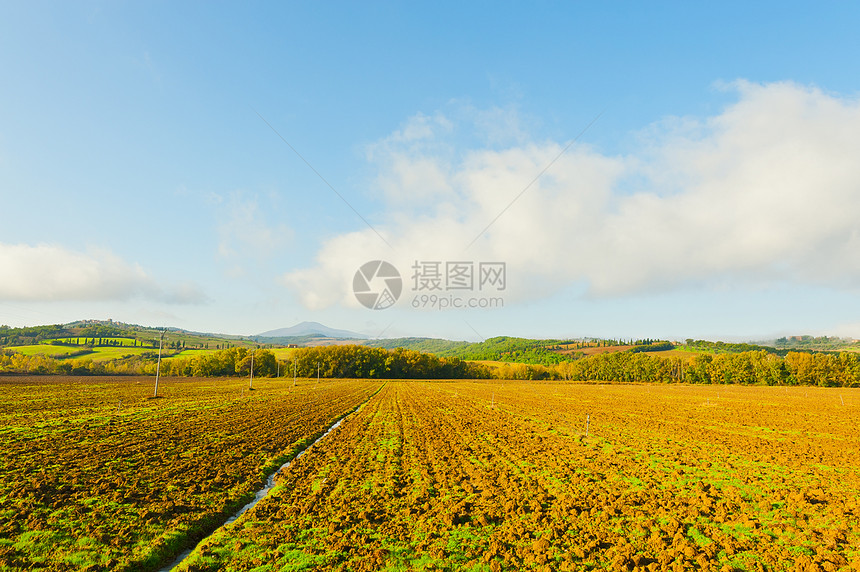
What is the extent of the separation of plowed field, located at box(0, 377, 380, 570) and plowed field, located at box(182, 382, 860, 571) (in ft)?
3.89

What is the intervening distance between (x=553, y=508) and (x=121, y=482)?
11.9 m

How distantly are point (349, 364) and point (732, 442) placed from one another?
361ft

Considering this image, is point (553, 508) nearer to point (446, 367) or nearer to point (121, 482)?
point (121, 482)

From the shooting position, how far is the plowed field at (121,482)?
25.4 feet

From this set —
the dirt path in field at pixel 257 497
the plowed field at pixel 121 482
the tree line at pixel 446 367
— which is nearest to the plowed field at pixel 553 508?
the dirt path in field at pixel 257 497

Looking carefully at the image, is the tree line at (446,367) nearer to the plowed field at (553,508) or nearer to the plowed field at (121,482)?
the plowed field at (121,482)

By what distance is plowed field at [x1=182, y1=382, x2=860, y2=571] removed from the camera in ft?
24.7

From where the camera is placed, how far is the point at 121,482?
38.2 feet

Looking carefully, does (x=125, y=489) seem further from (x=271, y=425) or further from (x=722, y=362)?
(x=722, y=362)

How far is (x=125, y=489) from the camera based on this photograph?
1109 centimetres

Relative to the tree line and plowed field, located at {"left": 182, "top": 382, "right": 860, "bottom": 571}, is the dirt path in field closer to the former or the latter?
plowed field, located at {"left": 182, "top": 382, "right": 860, "bottom": 571}

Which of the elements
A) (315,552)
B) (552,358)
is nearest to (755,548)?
(315,552)

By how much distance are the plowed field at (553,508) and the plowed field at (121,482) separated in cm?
119

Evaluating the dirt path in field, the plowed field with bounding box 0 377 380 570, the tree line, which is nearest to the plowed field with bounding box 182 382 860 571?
the dirt path in field
